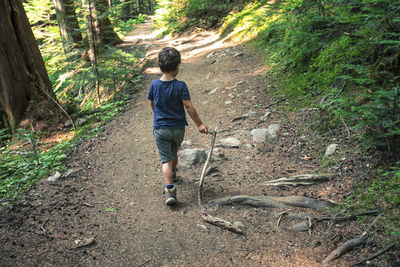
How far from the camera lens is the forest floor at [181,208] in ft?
9.68

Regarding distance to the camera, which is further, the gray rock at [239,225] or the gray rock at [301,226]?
the gray rock at [239,225]

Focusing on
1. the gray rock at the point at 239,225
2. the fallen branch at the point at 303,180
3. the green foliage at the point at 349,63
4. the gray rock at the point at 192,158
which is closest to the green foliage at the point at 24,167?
the gray rock at the point at 192,158

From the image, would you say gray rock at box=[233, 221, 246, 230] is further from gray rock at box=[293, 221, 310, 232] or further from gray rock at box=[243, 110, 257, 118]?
gray rock at box=[243, 110, 257, 118]

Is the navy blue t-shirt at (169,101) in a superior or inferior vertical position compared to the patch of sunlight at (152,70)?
superior

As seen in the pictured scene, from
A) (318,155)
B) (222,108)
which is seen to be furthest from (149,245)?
(222,108)

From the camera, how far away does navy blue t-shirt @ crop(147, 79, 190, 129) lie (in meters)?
3.78

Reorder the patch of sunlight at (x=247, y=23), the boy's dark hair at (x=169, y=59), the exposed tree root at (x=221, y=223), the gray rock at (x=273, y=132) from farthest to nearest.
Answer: the patch of sunlight at (x=247, y=23) < the gray rock at (x=273, y=132) < the boy's dark hair at (x=169, y=59) < the exposed tree root at (x=221, y=223)

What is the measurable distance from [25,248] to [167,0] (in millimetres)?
21117

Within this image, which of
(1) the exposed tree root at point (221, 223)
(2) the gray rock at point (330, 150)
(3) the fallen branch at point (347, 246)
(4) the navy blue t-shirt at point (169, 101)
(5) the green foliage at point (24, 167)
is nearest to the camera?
(3) the fallen branch at point (347, 246)

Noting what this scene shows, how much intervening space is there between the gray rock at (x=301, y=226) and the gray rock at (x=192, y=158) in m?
2.23

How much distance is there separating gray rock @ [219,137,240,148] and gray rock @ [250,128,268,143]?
12.3 inches

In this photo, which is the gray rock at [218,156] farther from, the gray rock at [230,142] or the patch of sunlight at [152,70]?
the patch of sunlight at [152,70]

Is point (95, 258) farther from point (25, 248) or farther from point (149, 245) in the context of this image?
point (25, 248)

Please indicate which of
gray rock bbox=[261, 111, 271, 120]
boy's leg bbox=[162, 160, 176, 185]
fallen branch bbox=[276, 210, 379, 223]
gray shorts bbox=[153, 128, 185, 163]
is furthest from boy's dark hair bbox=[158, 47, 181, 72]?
gray rock bbox=[261, 111, 271, 120]
